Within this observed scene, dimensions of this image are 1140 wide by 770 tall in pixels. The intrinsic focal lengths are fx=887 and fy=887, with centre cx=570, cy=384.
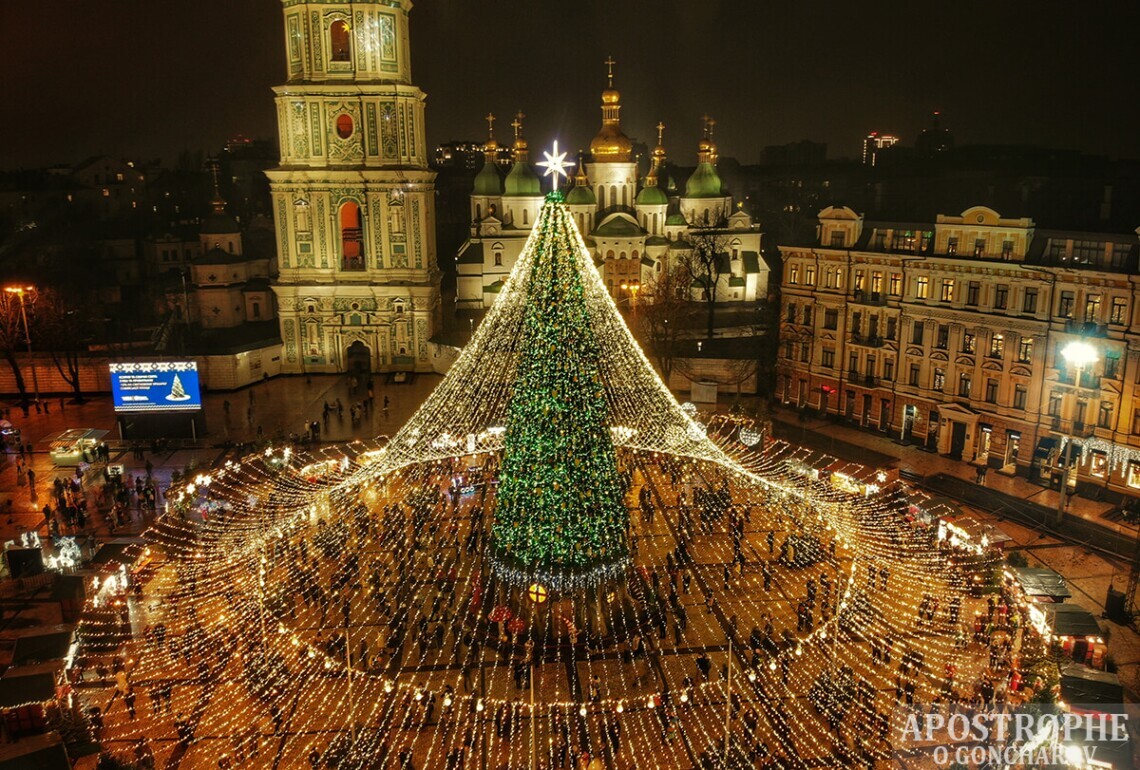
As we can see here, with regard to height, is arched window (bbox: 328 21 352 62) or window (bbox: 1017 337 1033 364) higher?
arched window (bbox: 328 21 352 62)

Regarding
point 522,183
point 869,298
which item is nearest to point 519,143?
point 522,183

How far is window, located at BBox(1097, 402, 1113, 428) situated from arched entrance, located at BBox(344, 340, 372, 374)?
36.0 meters

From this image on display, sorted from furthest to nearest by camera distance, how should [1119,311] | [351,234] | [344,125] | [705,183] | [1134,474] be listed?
[705,183], [351,234], [344,125], [1119,311], [1134,474]

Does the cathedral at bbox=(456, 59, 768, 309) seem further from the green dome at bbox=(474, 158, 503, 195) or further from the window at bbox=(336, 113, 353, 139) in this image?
the window at bbox=(336, 113, 353, 139)

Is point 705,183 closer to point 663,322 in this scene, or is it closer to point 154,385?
point 663,322

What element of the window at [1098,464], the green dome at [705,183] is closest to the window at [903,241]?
the window at [1098,464]

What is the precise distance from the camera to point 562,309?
21.0 metres

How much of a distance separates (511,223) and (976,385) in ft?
118

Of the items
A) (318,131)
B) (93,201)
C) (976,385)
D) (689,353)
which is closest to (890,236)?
(976,385)

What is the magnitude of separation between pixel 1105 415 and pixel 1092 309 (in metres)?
3.90

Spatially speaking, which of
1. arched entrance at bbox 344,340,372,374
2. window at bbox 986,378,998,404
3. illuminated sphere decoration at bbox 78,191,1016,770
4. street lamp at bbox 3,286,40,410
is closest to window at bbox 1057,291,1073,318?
window at bbox 986,378,998,404

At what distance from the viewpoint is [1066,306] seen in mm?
33281

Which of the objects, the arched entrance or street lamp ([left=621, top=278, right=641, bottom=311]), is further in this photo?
street lamp ([left=621, top=278, right=641, bottom=311])

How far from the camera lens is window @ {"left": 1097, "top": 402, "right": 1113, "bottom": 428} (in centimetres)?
3214
